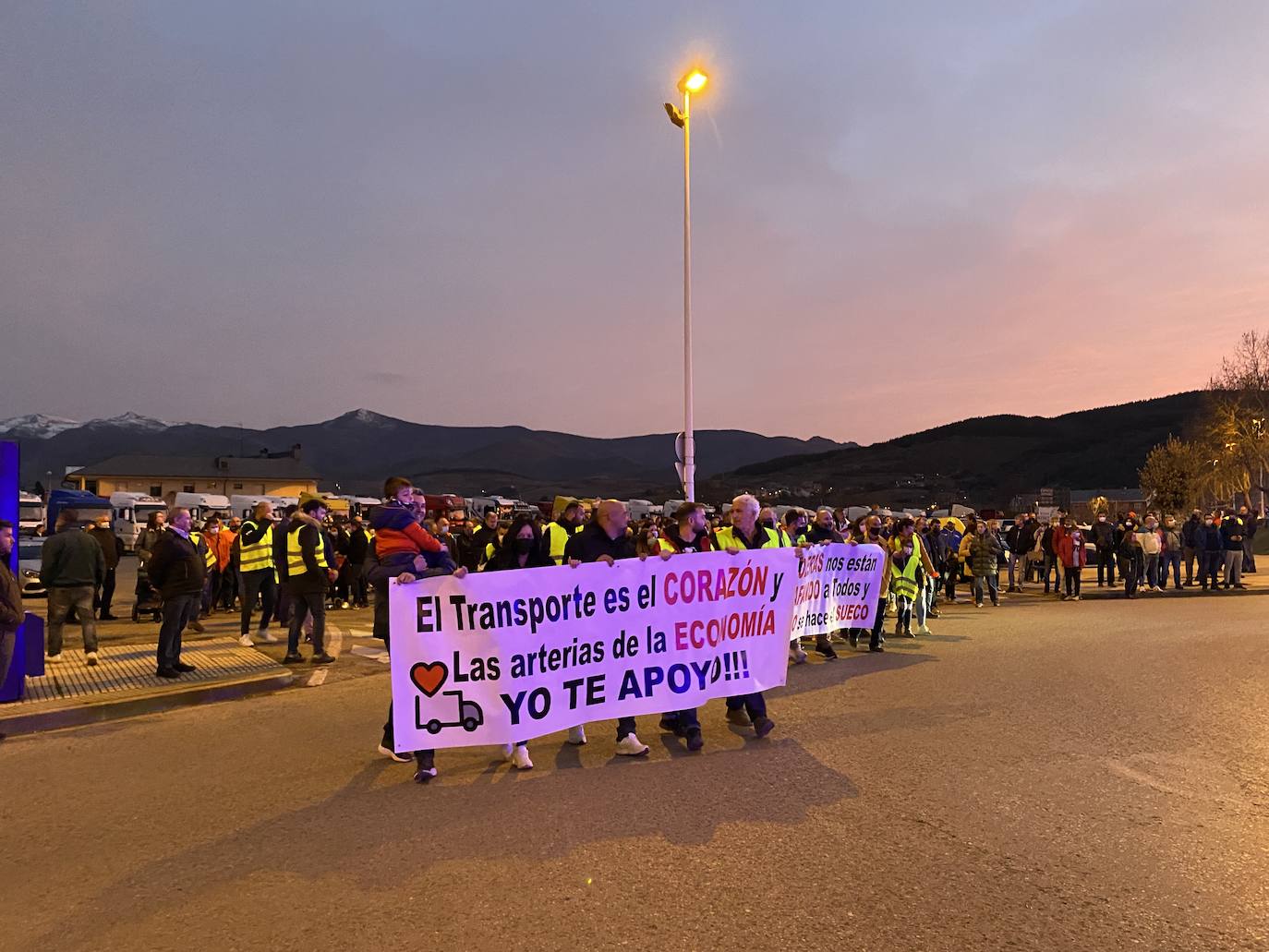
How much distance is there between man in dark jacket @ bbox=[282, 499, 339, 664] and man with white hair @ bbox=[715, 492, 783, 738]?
5038mm

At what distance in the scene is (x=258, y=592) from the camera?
12.1m

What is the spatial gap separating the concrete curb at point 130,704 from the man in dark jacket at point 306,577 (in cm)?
120

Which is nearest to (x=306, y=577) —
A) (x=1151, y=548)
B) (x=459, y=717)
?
(x=459, y=717)

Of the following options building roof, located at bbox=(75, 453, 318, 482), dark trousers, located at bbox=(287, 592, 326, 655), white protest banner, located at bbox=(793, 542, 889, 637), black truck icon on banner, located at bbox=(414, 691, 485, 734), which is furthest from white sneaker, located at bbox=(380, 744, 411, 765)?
building roof, located at bbox=(75, 453, 318, 482)

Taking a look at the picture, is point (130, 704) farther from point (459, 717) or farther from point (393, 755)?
point (459, 717)

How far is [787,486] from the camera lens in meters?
161

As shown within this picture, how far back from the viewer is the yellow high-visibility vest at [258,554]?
462 inches

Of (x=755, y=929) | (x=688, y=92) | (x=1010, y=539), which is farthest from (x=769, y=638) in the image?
(x=1010, y=539)

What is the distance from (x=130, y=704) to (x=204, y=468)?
8738cm

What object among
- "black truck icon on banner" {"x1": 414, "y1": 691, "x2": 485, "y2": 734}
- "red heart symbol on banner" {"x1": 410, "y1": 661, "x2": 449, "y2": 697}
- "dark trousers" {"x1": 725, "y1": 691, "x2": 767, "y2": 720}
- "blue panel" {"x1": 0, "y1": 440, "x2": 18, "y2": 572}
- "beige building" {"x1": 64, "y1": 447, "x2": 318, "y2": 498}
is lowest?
"dark trousers" {"x1": 725, "y1": 691, "x2": 767, "y2": 720}

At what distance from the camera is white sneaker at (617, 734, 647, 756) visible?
6254mm

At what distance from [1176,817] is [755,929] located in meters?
2.89

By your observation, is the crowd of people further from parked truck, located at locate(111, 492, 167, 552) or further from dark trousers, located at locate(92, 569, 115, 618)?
parked truck, located at locate(111, 492, 167, 552)

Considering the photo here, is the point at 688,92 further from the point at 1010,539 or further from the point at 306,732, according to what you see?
the point at 306,732
